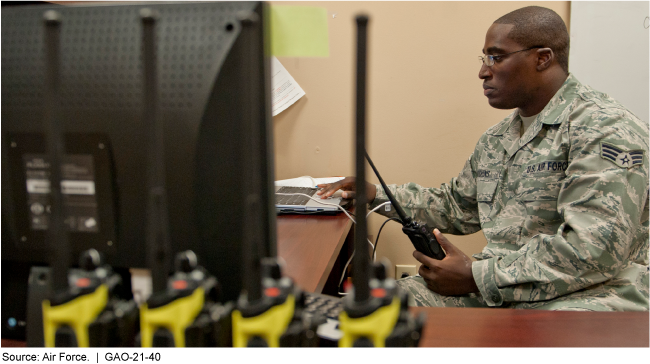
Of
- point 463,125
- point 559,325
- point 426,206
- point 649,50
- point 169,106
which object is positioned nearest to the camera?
point 169,106

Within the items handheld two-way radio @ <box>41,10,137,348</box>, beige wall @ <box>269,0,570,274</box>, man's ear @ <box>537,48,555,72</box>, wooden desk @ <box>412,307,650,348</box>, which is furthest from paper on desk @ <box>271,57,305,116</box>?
handheld two-way radio @ <box>41,10,137,348</box>

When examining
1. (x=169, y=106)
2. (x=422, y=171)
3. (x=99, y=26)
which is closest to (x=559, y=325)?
(x=169, y=106)

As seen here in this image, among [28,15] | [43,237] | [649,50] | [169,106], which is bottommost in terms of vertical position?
[43,237]

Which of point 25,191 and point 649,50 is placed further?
point 649,50

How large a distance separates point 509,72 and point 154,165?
1.24 m

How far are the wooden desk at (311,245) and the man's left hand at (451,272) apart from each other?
263 millimetres

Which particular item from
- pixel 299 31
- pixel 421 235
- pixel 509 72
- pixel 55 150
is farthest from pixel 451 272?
pixel 55 150

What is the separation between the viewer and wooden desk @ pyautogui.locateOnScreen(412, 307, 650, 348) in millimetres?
597

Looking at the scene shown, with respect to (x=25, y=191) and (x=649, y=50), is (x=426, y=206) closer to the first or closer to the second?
(x=649, y=50)

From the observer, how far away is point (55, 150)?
339mm

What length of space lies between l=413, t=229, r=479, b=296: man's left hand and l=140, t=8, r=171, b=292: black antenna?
3.09 ft

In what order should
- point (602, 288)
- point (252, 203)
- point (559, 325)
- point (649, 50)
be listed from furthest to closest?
point (649, 50) → point (602, 288) → point (559, 325) → point (252, 203)

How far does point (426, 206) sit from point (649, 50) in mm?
1138

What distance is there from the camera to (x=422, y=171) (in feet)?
6.34
